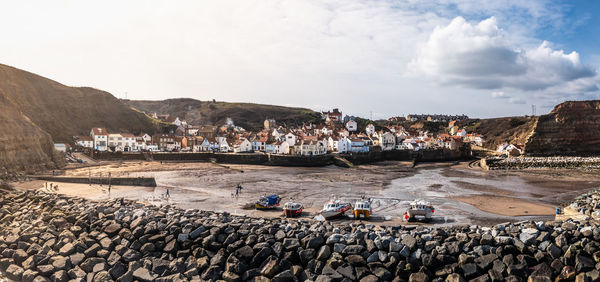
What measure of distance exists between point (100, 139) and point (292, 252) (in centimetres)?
7411

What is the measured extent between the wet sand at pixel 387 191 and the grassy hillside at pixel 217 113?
254 feet

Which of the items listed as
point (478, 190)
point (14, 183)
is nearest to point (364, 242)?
point (478, 190)

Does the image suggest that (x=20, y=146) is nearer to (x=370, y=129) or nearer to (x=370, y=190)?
(x=370, y=190)

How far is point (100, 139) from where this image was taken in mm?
71375

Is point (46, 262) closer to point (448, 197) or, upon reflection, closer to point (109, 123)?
point (448, 197)

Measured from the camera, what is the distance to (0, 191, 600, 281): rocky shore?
8477 millimetres

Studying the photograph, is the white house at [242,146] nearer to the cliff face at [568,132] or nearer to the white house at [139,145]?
the white house at [139,145]

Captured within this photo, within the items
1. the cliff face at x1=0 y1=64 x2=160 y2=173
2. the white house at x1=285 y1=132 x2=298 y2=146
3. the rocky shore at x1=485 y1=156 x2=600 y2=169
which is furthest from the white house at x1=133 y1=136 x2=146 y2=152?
the rocky shore at x1=485 y1=156 x2=600 y2=169

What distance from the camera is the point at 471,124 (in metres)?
131

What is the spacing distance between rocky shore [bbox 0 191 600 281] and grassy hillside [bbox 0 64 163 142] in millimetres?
66077

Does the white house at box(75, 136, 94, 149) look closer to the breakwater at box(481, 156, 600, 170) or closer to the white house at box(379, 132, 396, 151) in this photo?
the white house at box(379, 132, 396, 151)

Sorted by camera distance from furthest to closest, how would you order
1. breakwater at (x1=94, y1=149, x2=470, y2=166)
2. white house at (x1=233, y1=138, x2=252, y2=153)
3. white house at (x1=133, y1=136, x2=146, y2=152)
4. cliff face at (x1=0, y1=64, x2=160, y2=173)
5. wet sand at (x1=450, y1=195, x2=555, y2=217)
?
white house at (x1=233, y1=138, x2=252, y2=153), white house at (x1=133, y1=136, x2=146, y2=152), breakwater at (x1=94, y1=149, x2=470, y2=166), cliff face at (x1=0, y1=64, x2=160, y2=173), wet sand at (x1=450, y1=195, x2=555, y2=217)

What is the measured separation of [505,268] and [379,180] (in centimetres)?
3349

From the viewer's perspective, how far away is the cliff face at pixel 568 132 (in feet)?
235
